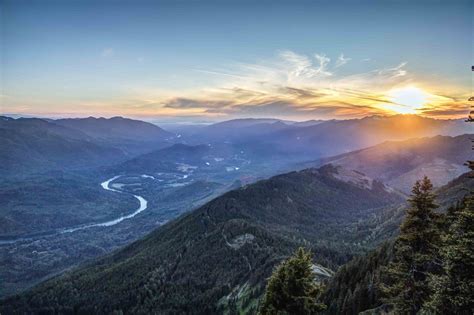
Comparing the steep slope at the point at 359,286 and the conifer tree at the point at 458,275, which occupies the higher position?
the conifer tree at the point at 458,275

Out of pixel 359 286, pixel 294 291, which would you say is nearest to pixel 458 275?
pixel 294 291

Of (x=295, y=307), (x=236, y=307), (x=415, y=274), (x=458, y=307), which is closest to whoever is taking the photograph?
(x=458, y=307)

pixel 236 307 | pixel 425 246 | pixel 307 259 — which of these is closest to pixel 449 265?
pixel 425 246

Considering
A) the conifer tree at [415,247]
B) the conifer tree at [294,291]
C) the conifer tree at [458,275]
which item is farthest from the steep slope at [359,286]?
the conifer tree at [458,275]

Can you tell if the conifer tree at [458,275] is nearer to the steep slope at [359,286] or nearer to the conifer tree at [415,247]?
the conifer tree at [415,247]

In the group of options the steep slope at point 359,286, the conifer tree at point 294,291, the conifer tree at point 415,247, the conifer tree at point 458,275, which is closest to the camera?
the conifer tree at point 458,275

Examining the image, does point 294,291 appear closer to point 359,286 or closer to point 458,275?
point 458,275

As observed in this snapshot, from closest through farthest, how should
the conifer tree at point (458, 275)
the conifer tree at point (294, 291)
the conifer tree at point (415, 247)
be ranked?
the conifer tree at point (458, 275)
the conifer tree at point (294, 291)
the conifer tree at point (415, 247)

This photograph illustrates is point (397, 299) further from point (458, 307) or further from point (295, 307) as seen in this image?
point (295, 307)
